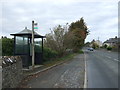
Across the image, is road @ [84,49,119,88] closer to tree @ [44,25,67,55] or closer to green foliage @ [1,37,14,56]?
green foliage @ [1,37,14,56]

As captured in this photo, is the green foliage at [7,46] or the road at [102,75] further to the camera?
the green foliage at [7,46]

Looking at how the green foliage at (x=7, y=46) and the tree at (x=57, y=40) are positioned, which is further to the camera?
the tree at (x=57, y=40)

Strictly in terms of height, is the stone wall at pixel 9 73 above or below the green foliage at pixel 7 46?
A: below

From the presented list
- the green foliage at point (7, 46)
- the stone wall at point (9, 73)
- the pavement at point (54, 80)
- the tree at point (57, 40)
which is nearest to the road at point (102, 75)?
the pavement at point (54, 80)

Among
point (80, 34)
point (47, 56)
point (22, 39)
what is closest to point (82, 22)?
point (80, 34)

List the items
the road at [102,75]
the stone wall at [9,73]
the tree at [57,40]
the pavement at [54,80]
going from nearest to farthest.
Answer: the stone wall at [9,73], the pavement at [54,80], the road at [102,75], the tree at [57,40]

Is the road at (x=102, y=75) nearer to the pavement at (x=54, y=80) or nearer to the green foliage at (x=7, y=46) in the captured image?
the pavement at (x=54, y=80)

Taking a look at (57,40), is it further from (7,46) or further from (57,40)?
(7,46)

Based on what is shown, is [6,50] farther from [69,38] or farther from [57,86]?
[69,38]

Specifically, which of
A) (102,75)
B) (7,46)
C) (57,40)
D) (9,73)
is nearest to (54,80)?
(9,73)

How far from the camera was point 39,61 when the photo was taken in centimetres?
1278

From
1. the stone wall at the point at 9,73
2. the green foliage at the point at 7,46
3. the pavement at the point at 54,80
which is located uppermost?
the green foliage at the point at 7,46

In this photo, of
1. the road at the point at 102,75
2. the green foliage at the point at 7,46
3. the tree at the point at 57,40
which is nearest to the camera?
the road at the point at 102,75

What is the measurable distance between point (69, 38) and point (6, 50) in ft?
39.9
